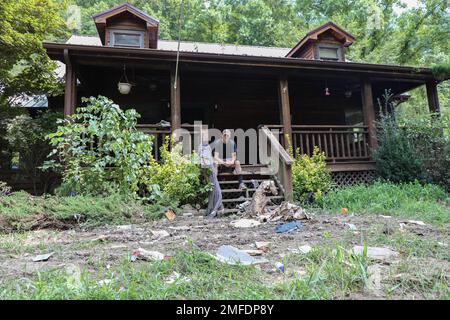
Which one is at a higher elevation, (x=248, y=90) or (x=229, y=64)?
(x=248, y=90)

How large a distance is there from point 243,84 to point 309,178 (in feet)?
15.3

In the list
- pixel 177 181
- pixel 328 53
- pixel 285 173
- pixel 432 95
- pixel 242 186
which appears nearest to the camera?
pixel 177 181

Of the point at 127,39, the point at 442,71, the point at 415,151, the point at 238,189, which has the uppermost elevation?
the point at 127,39

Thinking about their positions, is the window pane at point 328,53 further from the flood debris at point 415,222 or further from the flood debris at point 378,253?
the flood debris at point 378,253

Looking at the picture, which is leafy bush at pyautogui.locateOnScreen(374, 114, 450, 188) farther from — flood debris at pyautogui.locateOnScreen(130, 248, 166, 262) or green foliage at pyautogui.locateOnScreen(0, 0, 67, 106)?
green foliage at pyautogui.locateOnScreen(0, 0, 67, 106)

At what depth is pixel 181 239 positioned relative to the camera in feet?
11.0

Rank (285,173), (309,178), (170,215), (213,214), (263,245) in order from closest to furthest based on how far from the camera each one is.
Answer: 1. (263,245)
2. (170,215)
3. (213,214)
4. (285,173)
5. (309,178)

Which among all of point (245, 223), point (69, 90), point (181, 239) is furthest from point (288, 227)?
point (69, 90)

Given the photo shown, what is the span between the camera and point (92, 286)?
6.13 feet

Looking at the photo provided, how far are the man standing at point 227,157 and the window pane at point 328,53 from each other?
562 centimetres

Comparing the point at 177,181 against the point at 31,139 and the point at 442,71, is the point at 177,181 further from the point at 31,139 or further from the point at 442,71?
the point at 442,71

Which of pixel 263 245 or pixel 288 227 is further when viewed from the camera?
pixel 288 227

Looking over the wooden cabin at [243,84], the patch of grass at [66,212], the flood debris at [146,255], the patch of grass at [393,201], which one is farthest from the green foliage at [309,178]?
the flood debris at [146,255]

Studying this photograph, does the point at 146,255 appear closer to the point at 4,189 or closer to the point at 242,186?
the point at 242,186
